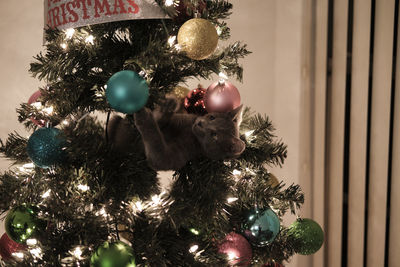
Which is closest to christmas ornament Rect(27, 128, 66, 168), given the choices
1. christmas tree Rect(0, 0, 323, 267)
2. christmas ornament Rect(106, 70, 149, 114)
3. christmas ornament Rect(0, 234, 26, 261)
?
christmas tree Rect(0, 0, 323, 267)

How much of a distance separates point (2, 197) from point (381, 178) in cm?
112

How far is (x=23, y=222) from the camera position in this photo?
1.78ft

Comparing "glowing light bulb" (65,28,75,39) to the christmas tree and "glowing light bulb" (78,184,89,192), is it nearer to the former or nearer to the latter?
the christmas tree

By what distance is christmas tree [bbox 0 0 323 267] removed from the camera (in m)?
0.50

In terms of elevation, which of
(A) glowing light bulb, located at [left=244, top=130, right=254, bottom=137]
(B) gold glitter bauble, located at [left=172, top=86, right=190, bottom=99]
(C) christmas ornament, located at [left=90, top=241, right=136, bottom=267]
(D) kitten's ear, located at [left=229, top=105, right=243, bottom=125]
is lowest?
(C) christmas ornament, located at [left=90, top=241, right=136, bottom=267]

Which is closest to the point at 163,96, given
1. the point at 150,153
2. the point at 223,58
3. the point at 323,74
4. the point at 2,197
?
the point at 150,153

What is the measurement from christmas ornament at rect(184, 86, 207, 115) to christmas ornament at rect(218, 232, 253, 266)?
0.25 m

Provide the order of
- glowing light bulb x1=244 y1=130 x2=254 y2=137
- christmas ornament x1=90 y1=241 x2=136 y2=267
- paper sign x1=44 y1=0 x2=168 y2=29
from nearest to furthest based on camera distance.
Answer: christmas ornament x1=90 y1=241 x2=136 y2=267, paper sign x1=44 y1=0 x2=168 y2=29, glowing light bulb x1=244 y1=130 x2=254 y2=137

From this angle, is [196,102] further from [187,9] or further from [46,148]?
[46,148]

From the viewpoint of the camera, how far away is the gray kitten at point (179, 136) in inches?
19.8

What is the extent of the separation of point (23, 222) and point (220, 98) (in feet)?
1.31

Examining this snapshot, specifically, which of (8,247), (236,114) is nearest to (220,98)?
(236,114)

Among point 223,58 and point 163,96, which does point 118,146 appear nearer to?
point 163,96

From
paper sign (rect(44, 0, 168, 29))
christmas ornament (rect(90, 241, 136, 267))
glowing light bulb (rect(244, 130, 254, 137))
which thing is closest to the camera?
christmas ornament (rect(90, 241, 136, 267))
